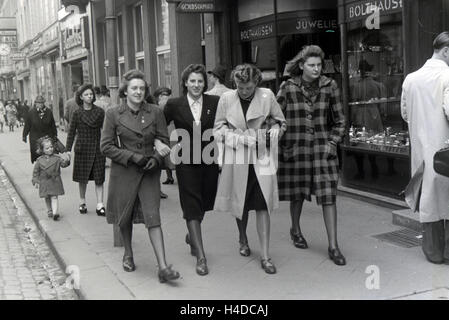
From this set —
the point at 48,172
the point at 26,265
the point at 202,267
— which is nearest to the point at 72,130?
the point at 48,172

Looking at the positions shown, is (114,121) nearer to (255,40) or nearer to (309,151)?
(309,151)

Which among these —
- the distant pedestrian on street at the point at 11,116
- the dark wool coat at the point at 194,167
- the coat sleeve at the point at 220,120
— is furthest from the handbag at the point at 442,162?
the distant pedestrian on street at the point at 11,116

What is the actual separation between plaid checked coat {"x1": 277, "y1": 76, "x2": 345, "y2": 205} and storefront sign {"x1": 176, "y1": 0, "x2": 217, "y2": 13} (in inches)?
215

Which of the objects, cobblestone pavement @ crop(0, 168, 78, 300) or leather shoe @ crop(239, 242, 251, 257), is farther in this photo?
leather shoe @ crop(239, 242, 251, 257)

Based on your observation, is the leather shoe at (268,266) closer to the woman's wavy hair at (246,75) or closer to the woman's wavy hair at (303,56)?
the woman's wavy hair at (246,75)

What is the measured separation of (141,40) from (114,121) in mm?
12939

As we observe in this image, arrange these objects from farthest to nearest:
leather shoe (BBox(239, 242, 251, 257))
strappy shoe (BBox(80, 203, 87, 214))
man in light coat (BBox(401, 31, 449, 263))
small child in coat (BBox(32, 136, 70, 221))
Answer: strappy shoe (BBox(80, 203, 87, 214)) → small child in coat (BBox(32, 136, 70, 221)) → leather shoe (BBox(239, 242, 251, 257)) → man in light coat (BBox(401, 31, 449, 263))

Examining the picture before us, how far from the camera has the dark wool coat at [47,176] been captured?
842 centimetres

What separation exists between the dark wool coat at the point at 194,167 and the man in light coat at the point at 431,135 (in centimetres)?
178

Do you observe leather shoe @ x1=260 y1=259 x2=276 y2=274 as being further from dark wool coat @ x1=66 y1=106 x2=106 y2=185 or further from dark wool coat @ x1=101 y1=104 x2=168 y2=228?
dark wool coat @ x1=66 y1=106 x2=106 y2=185

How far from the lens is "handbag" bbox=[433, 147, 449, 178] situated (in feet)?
16.4

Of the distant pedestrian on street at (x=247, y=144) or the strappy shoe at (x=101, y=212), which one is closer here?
the distant pedestrian on street at (x=247, y=144)

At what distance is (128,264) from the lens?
18.8ft

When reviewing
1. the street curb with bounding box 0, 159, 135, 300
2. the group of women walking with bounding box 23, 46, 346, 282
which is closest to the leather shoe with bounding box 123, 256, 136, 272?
the group of women walking with bounding box 23, 46, 346, 282
